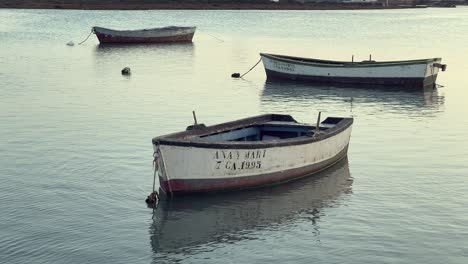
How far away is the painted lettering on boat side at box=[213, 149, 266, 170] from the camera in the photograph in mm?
19797

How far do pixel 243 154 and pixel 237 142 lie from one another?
0.33 meters

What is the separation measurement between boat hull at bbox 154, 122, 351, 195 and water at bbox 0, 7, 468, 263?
35 cm

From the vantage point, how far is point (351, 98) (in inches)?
1558

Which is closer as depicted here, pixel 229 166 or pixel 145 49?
pixel 229 166

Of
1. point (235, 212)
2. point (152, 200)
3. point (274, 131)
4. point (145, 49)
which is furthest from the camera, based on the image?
point (145, 49)

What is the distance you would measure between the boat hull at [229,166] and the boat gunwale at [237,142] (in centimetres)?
10

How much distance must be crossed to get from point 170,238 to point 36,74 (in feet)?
104

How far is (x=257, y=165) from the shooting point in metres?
20.8

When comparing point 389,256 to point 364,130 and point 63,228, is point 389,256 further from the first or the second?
point 364,130

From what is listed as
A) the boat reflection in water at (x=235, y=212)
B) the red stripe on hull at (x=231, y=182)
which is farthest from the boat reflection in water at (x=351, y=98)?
the boat reflection in water at (x=235, y=212)

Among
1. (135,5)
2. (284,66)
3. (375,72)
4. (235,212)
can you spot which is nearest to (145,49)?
(284,66)

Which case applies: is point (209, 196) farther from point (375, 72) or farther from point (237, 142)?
point (375, 72)

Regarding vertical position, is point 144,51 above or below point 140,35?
below


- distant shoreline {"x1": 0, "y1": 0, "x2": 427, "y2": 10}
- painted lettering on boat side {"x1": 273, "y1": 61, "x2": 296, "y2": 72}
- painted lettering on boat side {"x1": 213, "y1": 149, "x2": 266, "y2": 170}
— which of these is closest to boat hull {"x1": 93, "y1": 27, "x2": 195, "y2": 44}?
painted lettering on boat side {"x1": 273, "y1": 61, "x2": 296, "y2": 72}
